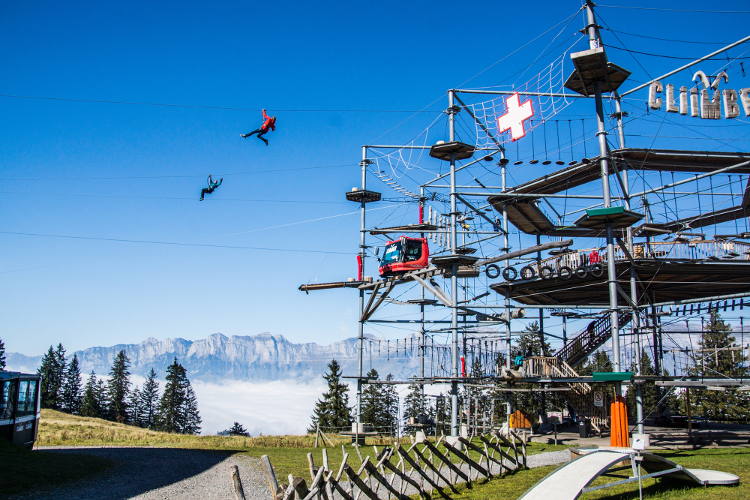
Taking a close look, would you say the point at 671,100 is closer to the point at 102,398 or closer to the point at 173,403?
the point at 173,403

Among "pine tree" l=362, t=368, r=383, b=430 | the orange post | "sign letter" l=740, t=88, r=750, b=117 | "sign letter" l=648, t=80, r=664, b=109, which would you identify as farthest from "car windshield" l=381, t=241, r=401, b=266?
"pine tree" l=362, t=368, r=383, b=430

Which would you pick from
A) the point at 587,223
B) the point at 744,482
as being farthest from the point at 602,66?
the point at 744,482

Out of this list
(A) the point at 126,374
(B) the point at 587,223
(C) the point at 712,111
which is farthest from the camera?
(A) the point at 126,374

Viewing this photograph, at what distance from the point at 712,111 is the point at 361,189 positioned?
61.0ft

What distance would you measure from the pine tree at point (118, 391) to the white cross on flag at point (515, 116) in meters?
111

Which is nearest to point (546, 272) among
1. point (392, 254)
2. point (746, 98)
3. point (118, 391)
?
point (392, 254)

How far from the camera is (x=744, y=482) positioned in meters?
15.9

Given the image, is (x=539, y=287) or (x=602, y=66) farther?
(x=539, y=287)

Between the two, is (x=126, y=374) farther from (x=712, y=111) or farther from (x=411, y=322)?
(x=712, y=111)

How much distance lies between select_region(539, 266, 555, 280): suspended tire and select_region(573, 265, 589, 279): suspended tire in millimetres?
1392

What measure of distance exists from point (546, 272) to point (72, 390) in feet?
420

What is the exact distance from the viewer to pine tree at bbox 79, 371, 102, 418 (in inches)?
4465

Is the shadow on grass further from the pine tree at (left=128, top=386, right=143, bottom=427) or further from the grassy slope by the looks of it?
the pine tree at (left=128, top=386, right=143, bottom=427)

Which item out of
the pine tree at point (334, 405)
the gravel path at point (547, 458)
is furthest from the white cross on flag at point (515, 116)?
the pine tree at point (334, 405)
